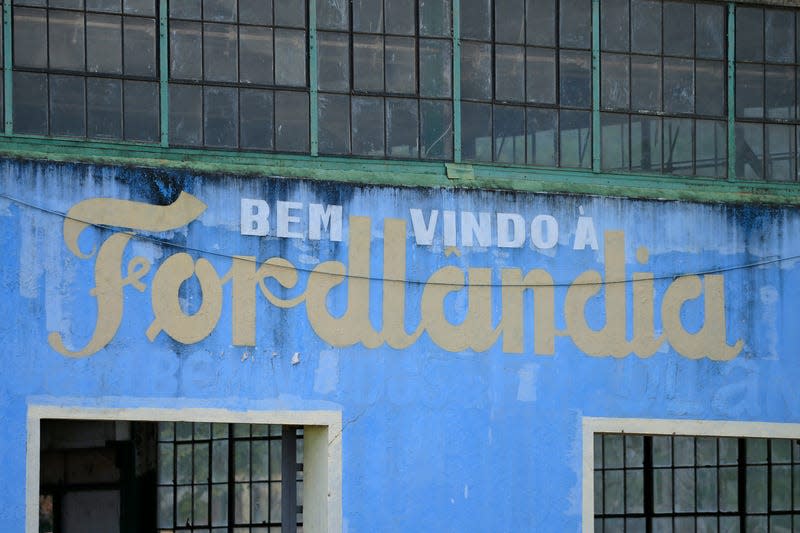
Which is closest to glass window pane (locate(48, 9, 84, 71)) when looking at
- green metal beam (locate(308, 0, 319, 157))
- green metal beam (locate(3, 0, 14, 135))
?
green metal beam (locate(3, 0, 14, 135))

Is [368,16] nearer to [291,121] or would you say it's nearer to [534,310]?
[291,121]

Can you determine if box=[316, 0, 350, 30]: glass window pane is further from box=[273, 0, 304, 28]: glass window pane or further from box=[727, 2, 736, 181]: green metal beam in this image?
box=[727, 2, 736, 181]: green metal beam

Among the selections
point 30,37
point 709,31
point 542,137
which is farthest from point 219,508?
point 709,31

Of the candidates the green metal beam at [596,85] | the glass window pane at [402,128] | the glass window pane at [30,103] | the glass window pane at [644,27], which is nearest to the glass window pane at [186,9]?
the glass window pane at [30,103]

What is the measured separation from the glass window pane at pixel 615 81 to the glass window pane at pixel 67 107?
498cm

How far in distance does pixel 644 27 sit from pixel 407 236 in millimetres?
3348

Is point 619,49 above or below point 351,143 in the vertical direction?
above

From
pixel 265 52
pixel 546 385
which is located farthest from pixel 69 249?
pixel 546 385

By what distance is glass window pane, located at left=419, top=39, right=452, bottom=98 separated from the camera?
1349cm

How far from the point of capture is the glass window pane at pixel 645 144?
14.1m

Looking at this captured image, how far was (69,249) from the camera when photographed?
471 inches

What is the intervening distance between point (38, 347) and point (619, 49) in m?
6.25

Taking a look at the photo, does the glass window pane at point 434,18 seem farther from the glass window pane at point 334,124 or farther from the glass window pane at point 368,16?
the glass window pane at point 334,124

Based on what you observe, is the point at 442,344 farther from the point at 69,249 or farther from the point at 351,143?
the point at 69,249
